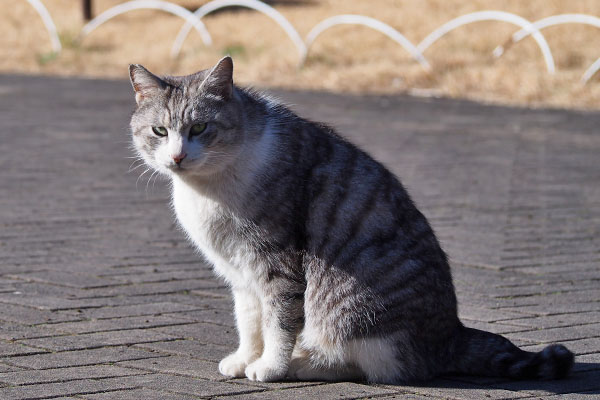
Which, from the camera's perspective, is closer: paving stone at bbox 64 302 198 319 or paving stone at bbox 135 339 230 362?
paving stone at bbox 135 339 230 362

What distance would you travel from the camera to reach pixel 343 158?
3.73 metres

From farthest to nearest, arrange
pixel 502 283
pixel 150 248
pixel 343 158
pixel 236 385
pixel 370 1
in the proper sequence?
pixel 370 1 < pixel 150 248 < pixel 502 283 < pixel 343 158 < pixel 236 385

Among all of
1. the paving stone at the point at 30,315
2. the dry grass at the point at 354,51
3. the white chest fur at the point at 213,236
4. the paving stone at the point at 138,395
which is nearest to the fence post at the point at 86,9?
the dry grass at the point at 354,51

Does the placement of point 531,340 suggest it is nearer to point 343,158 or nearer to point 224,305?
point 343,158

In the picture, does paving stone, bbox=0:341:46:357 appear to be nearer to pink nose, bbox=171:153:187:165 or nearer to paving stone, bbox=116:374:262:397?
paving stone, bbox=116:374:262:397

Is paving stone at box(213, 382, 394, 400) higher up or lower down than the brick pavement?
higher up

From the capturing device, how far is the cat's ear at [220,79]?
363 centimetres

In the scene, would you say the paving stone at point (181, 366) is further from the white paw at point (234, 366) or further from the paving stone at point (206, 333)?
the paving stone at point (206, 333)

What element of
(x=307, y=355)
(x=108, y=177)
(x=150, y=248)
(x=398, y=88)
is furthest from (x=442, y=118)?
(x=307, y=355)

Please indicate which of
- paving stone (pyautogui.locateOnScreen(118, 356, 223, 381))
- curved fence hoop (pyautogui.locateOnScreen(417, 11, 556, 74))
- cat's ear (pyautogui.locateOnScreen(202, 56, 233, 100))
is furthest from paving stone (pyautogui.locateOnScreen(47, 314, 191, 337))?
curved fence hoop (pyautogui.locateOnScreen(417, 11, 556, 74))

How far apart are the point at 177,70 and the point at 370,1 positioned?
653 centimetres

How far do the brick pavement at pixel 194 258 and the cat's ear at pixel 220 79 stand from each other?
1077 millimetres

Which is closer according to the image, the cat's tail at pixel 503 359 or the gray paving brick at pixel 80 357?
the cat's tail at pixel 503 359

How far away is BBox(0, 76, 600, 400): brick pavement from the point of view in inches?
138
